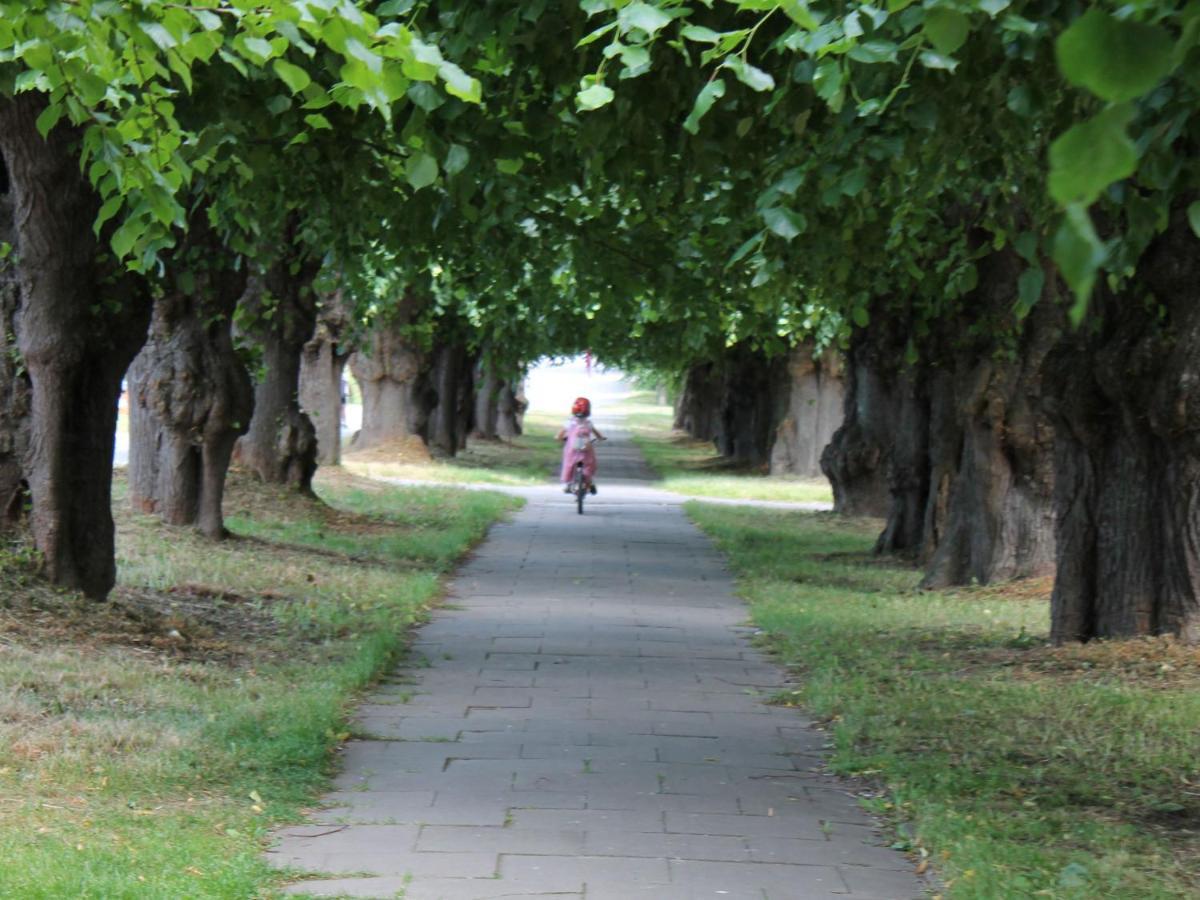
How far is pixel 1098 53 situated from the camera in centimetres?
187

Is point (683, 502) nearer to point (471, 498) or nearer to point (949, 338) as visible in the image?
point (471, 498)

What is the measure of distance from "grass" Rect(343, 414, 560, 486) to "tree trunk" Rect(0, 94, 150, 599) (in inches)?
770

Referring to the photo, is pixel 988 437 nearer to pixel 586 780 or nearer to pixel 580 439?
pixel 586 780

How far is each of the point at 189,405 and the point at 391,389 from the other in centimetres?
1985

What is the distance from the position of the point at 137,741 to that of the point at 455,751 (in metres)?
1.50

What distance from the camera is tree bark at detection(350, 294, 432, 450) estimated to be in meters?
35.1

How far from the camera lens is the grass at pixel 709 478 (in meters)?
31.6

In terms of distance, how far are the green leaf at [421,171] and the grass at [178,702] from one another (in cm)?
236

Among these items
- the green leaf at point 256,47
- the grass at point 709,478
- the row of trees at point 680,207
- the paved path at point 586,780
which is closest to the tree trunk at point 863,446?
the row of trees at point 680,207

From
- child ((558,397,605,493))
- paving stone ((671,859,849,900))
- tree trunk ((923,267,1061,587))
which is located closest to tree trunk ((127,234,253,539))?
tree trunk ((923,267,1061,587))

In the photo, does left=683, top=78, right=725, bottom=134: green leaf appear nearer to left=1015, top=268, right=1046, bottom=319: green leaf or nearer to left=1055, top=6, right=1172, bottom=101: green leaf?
left=1015, top=268, right=1046, bottom=319: green leaf

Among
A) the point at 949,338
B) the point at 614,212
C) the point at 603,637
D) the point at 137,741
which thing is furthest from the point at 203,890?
the point at 949,338

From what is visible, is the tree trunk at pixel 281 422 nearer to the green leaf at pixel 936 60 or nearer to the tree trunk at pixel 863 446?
the tree trunk at pixel 863 446

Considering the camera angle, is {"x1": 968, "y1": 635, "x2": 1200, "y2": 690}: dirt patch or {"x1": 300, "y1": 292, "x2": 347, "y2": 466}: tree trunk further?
{"x1": 300, "y1": 292, "x2": 347, "y2": 466}: tree trunk
